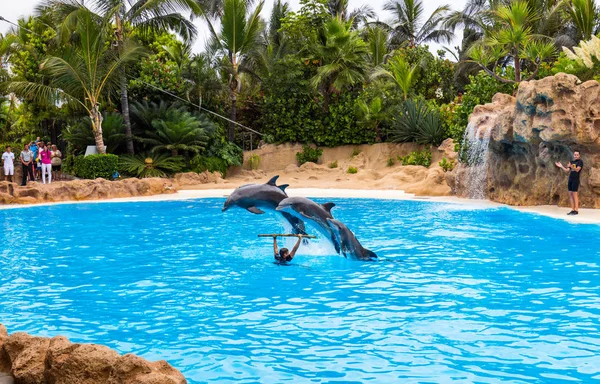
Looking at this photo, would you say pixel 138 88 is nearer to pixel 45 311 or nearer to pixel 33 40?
pixel 33 40

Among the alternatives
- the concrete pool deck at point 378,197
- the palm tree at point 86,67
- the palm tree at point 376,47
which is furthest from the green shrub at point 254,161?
the palm tree at point 376,47

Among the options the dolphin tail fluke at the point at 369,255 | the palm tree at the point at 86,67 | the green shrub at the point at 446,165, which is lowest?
the dolphin tail fluke at the point at 369,255

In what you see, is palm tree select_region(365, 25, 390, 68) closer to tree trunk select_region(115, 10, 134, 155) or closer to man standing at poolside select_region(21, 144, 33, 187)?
tree trunk select_region(115, 10, 134, 155)

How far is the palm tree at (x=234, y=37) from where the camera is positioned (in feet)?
87.9

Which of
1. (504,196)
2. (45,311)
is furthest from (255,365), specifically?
(504,196)

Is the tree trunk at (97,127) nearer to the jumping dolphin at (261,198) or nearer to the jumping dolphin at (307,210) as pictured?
the jumping dolphin at (261,198)

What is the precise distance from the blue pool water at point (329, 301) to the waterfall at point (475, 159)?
4.53 metres

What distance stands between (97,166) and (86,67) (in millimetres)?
3496

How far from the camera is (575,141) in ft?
50.0

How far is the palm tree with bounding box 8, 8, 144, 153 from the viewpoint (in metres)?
23.0

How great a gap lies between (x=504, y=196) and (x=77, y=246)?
10.8m

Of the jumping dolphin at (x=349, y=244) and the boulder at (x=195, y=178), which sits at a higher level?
the boulder at (x=195, y=178)

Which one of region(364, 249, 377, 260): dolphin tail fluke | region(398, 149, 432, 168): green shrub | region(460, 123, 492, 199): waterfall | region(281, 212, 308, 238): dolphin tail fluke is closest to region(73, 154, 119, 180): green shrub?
region(398, 149, 432, 168): green shrub

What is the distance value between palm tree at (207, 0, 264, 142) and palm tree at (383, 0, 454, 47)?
47.6 ft
